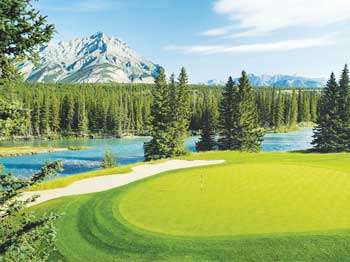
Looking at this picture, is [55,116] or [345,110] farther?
[55,116]

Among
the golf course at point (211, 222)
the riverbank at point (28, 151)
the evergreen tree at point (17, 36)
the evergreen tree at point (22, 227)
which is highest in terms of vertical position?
the evergreen tree at point (17, 36)

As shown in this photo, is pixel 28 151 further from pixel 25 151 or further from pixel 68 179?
pixel 68 179

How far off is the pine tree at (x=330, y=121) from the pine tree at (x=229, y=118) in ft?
44.8

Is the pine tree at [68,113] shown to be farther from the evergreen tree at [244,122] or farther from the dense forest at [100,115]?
the evergreen tree at [244,122]

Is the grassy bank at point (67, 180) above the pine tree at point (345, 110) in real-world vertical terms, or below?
below

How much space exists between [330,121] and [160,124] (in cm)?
2717

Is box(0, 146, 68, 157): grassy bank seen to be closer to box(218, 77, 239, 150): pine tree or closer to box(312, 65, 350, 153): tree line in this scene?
box(218, 77, 239, 150): pine tree

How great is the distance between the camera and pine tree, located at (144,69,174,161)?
50688mm

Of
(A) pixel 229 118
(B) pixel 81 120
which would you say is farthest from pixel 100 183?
(B) pixel 81 120

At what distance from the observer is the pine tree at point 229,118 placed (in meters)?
54.9

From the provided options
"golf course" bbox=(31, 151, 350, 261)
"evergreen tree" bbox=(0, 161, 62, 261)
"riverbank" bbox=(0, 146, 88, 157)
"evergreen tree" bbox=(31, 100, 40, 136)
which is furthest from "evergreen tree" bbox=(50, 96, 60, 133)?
"evergreen tree" bbox=(0, 161, 62, 261)

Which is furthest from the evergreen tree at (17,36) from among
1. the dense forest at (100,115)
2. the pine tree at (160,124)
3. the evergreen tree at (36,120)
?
the evergreen tree at (36,120)

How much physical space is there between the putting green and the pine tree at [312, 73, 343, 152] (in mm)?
33015

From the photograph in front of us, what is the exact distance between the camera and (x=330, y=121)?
175ft
